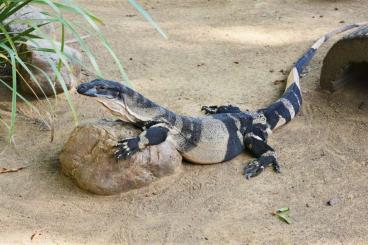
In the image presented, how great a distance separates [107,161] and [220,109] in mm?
1770

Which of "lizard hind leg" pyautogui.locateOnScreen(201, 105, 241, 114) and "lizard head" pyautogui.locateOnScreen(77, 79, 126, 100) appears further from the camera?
"lizard hind leg" pyautogui.locateOnScreen(201, 105, 241, 114)

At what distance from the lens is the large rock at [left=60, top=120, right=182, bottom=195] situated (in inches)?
182

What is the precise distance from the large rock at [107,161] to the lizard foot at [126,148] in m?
0.05

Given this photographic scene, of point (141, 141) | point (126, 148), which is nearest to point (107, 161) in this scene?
point (126, 148)

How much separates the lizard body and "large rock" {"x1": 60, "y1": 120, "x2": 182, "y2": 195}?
9 centimetres

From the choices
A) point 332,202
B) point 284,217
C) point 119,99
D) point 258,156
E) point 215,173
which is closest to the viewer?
point 284,217

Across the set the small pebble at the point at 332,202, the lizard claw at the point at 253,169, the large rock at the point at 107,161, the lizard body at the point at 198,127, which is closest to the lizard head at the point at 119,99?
the lizard body at the point at 198,127

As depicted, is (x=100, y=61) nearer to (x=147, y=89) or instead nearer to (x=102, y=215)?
(x=147, y=89)

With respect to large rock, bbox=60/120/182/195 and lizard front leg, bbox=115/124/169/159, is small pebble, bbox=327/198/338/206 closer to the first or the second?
large rock, bbox=60/120/182/195

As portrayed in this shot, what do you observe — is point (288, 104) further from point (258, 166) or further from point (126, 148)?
point (126, 148)

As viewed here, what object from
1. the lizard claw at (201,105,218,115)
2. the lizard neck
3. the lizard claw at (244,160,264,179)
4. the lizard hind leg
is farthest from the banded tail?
the lizard neck

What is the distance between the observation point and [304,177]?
4.97 meters

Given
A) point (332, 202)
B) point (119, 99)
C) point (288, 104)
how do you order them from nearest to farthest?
1. point (332, 202)
2. point (119, 99)
3. point (288, 104)

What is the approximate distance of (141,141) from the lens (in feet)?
15.3
